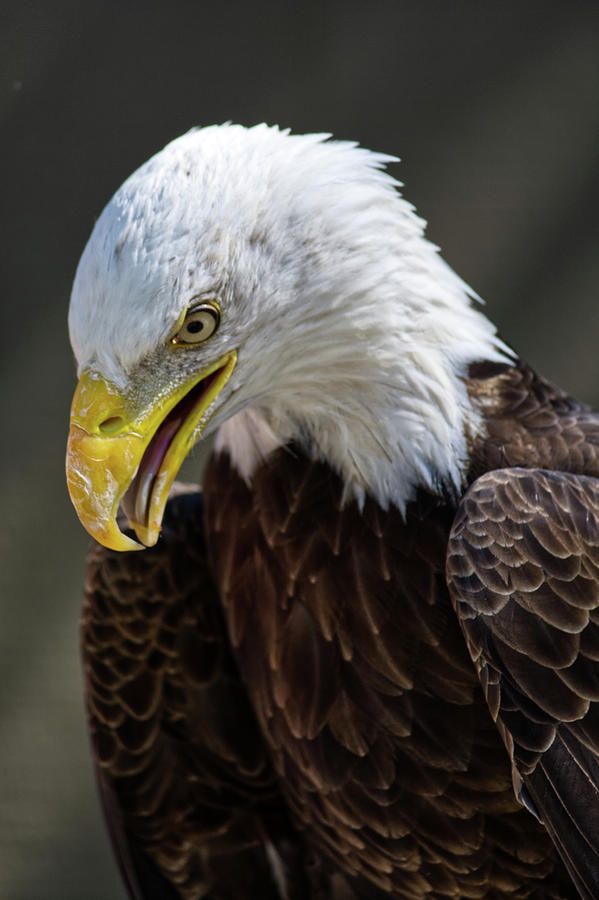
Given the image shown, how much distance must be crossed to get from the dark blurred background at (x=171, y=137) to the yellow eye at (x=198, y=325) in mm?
1624

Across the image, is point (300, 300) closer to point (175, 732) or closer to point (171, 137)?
point (175, 732)

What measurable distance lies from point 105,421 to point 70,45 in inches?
72.6

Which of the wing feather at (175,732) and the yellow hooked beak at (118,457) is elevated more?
the yellow hooked beak at (118,457)

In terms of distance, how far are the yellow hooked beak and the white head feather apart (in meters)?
0.04

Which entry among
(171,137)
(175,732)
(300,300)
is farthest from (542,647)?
(171,137)

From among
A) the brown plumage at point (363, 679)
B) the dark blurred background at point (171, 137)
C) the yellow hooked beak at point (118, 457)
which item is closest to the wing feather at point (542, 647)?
the brown plumage at point (363, 679)

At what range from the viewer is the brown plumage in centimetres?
127

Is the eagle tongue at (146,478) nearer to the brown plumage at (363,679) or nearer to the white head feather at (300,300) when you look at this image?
the white head feather at (300,300)

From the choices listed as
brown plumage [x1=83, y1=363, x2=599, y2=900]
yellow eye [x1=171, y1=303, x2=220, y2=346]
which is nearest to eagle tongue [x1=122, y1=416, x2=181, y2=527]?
yellow eye [x1=171, y1=303, x2=220, y2=346]

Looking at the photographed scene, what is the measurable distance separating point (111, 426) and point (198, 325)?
14 cm

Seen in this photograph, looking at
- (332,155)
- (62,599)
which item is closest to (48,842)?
(62,599)

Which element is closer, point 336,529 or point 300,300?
point 300,300

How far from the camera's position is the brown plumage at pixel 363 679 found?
50.1 inches

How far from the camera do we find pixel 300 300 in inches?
50.3
